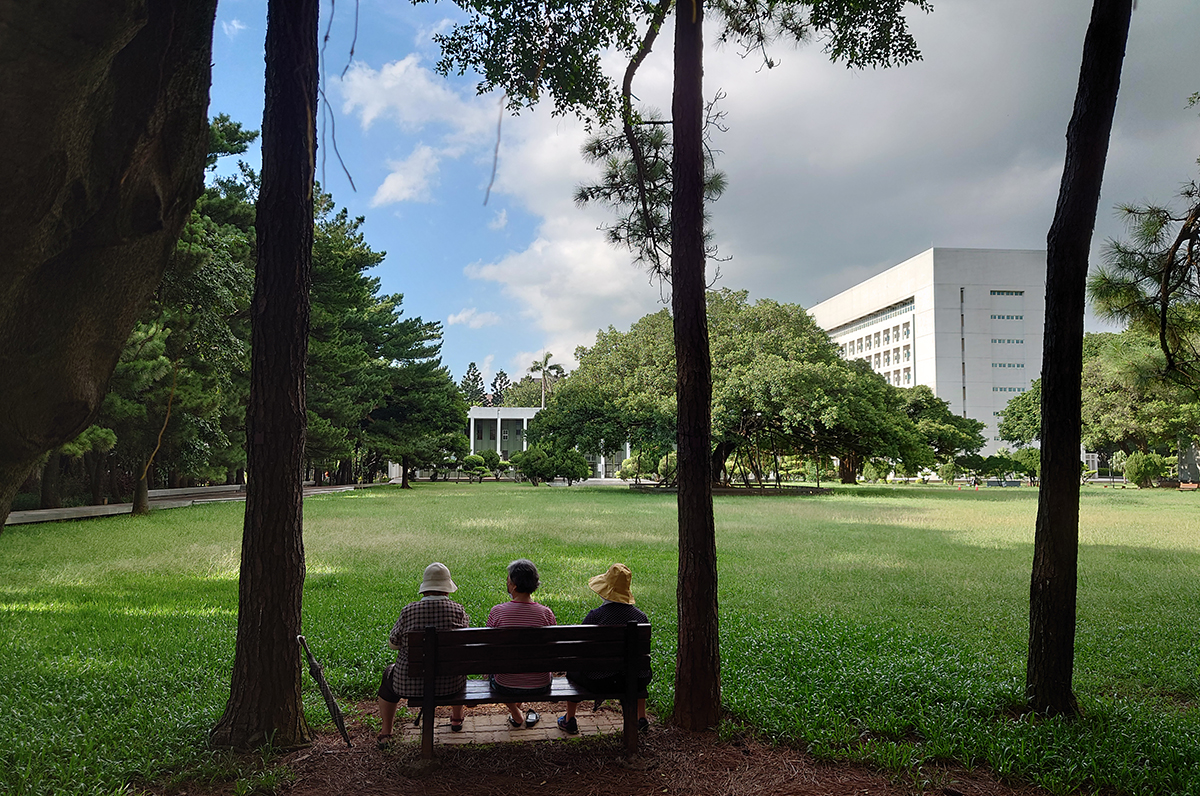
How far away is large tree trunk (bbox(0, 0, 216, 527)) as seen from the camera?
2088 mm

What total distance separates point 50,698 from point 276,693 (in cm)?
185

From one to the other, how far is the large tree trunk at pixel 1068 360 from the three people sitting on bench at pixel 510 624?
237cm

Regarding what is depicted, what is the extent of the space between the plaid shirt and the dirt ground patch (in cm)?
33

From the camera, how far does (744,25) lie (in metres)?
5.29

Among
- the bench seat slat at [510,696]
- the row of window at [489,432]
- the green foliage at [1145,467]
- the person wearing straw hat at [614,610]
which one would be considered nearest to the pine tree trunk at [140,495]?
the bench seat slat at [510,696]

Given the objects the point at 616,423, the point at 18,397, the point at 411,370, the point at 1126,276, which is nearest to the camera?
the point at 18,397

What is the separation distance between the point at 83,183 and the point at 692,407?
2.93m

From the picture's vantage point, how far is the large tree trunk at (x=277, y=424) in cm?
358

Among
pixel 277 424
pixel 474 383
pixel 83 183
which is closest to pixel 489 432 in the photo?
pixel 474 383

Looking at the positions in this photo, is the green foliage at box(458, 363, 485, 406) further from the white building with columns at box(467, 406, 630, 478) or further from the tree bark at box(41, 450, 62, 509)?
the tree bark at box(41, 450, 62, 509)

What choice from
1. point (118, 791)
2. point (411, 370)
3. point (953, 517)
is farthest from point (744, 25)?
point (411, 370)

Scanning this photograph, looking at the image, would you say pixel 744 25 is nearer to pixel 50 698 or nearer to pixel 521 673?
pixel 521 673

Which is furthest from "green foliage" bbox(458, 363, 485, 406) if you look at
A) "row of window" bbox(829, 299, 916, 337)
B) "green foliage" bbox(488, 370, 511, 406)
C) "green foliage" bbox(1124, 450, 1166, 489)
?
"green foliage" bbox(1124, 450, 1166, 489)

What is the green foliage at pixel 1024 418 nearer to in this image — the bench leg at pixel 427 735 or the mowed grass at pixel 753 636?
the mowed grass at pixel 753 636
